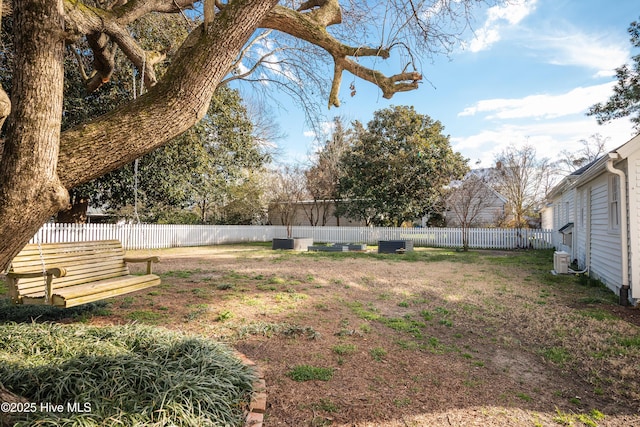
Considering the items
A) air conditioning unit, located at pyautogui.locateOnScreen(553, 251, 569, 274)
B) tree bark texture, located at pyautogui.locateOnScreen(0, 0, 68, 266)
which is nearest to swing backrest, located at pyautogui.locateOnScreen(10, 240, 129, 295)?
tree bark texture, located at pyautogui.locateOnScreen(0, 0, 68, 266)

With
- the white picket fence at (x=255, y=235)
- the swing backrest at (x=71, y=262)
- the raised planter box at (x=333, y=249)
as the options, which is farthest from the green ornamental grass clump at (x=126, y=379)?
the raised planter box at (x=333, y=249)

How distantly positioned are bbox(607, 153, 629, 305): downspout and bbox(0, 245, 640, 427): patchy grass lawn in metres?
0.28

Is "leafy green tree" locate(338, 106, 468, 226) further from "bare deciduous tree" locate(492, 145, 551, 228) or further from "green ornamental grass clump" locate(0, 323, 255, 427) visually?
"green ornamental grass clump" locate(0, 323, 255, 427)

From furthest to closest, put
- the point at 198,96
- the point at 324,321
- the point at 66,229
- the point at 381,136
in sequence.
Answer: the point at 381,136 < the point at 66,229 < the point at 324,321 < the point at 198,96

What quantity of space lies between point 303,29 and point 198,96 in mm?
2205

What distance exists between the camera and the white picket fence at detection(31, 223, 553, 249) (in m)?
14.2

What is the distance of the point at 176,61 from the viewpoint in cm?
244

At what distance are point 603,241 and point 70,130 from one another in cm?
962

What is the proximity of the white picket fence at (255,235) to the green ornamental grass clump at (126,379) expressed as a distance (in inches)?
462

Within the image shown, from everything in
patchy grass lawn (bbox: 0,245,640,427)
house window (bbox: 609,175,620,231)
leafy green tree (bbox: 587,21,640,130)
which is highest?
leafy green tree (bbox: 587,21,640,130)

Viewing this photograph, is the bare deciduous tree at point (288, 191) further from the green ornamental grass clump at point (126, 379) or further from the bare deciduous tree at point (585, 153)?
the bare deciduous tree at point (585, 153)

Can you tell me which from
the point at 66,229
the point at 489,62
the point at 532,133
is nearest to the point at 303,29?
the point at 489,62

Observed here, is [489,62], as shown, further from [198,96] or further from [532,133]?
[532,133]

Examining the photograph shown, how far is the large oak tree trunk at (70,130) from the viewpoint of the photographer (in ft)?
6.11
